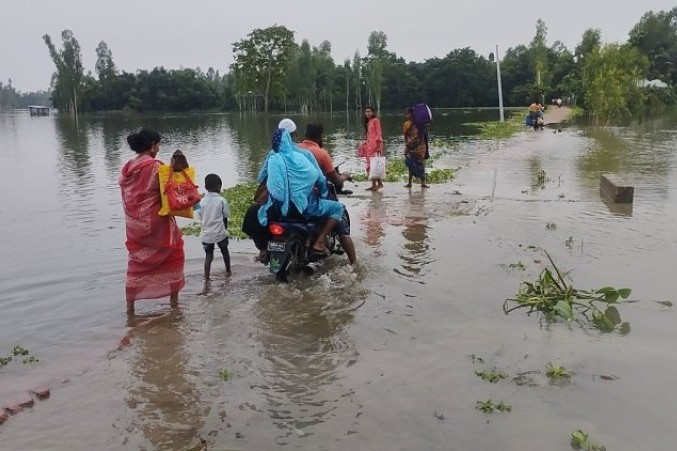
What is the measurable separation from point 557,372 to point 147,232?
3.73 m

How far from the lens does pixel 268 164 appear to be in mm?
6203

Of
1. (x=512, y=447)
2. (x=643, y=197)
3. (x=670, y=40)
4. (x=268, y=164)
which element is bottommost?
(x=512, y=447)

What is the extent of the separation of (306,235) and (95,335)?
2338 mm

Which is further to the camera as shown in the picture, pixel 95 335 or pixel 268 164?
pixel 268 164

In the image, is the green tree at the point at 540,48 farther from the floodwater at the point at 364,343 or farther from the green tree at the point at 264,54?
the floodwater at the point at 364,343

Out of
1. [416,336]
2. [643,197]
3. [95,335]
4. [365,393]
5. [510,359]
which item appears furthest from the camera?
[643,197]

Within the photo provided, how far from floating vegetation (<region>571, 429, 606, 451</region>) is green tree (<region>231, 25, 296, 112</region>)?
263 ft

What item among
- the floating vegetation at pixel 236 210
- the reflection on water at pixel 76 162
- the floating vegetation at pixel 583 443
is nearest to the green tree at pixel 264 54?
the reflection on water at pixel 76 162

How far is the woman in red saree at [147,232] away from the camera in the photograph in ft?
18.0

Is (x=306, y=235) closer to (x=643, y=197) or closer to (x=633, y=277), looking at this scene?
(x=633, y=277)

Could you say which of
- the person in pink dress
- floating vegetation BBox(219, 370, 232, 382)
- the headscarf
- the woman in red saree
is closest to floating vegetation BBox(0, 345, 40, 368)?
the woman in red saree

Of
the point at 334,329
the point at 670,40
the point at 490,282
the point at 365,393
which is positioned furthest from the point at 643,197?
the point at 670,40

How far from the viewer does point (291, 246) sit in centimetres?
631

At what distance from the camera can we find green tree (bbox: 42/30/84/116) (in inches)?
3654
